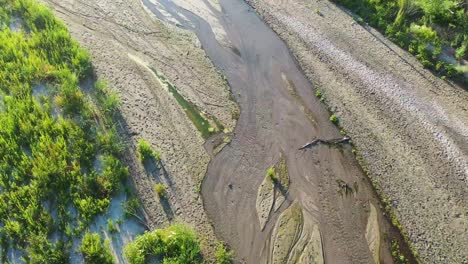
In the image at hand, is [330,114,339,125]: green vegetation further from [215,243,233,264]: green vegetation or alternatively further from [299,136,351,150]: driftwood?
[215,243,233,264]: green vegetation

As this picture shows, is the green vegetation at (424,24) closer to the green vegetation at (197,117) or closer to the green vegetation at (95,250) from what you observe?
the green vegetation at (197,117)

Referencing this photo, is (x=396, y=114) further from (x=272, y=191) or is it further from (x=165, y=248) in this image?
(x=165, y=248)

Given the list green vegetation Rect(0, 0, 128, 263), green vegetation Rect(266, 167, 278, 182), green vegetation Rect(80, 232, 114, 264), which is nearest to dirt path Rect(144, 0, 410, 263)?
green vegetation Rect(266, 167, 278, 182)

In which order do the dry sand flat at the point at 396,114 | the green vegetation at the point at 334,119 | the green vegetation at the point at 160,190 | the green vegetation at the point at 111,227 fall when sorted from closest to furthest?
1. the green vegetation at the point at 111,227
2. the green vegetation at the point at 160,190
3. the dry sand flat at the point at 396,114
4. the green vegetation at the point at 334,119

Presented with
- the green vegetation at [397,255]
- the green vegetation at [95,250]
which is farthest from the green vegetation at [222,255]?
the green vegetation at [397,255]

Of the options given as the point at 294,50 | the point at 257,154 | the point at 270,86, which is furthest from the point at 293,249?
the point at 294,50
